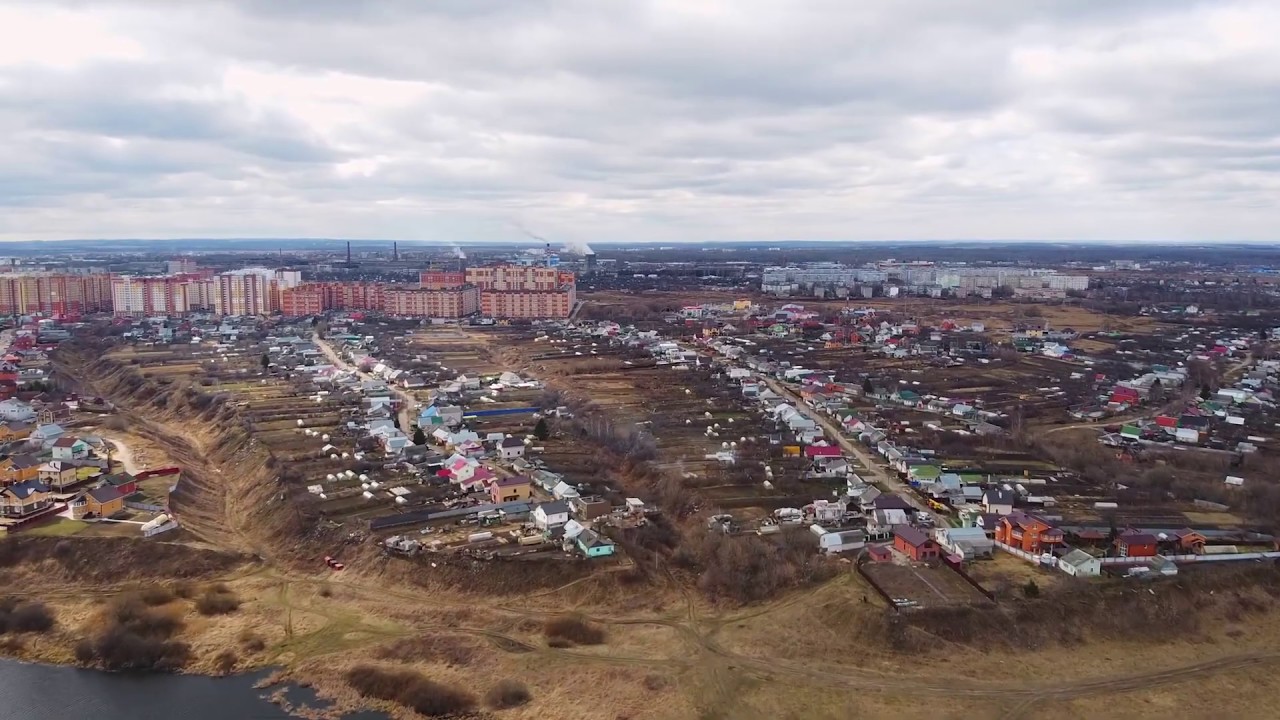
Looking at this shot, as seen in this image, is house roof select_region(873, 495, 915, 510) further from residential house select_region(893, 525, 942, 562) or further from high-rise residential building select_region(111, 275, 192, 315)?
high-rise residential building select_region(111, 275, 192, 315)

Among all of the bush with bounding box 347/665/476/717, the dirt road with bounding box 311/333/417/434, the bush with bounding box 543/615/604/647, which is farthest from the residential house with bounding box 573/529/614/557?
the dirt road with bounding box 311/333/417/434

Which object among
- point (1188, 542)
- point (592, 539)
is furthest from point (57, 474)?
point (1188, 542)

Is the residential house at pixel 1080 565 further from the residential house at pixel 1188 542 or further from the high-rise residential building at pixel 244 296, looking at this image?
the high-rise residential building at pixel 244 296

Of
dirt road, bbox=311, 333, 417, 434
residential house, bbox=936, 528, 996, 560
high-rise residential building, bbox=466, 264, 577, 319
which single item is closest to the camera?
residential house, bbox=936, 528, 996, 560

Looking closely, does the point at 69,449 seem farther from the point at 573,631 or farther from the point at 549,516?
the point at 573,631

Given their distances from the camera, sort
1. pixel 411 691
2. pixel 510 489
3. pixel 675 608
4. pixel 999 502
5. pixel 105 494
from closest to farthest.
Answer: pixel 411 691
pixel 675 608
pixel 105 494
pixel 999 502
pixel 510 489

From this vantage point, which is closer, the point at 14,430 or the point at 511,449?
the point at 511,449

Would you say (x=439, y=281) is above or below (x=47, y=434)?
above
